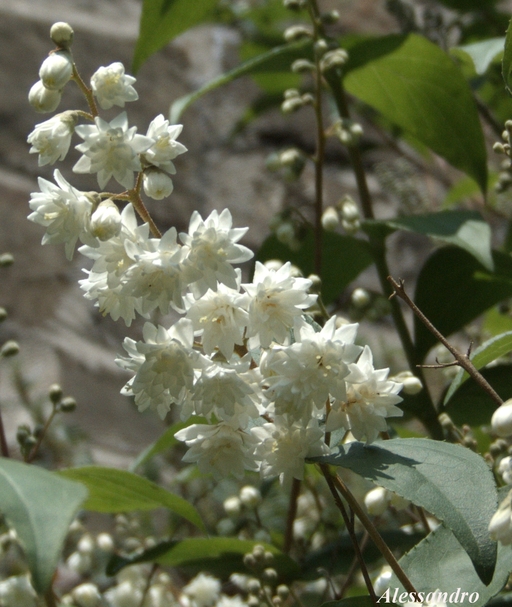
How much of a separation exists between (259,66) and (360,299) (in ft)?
1.27

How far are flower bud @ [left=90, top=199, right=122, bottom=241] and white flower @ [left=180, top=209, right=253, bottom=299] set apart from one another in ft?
0.16

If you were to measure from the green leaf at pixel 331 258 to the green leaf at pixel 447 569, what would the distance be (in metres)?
0.50

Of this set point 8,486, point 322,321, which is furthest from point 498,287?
point 8,486

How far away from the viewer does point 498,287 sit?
1.03 metres

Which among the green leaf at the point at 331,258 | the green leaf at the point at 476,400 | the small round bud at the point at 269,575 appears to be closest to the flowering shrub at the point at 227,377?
the small round bud at the point at 269,575

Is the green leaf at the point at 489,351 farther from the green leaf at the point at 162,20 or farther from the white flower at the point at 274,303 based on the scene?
the green leaf at the point at 162,20

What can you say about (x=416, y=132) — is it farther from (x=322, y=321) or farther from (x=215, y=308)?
(x=215, y=308)

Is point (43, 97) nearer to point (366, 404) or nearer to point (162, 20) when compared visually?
point (366, 404)

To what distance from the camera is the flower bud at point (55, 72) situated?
23.6 inches

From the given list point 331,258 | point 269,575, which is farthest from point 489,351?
point 331,258

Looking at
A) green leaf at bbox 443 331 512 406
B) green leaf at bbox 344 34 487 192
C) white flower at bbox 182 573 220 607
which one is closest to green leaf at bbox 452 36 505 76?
green leaf at bbox 344 34 487 192

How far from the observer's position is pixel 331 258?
43.4 inches

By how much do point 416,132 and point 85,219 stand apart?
0.63 m

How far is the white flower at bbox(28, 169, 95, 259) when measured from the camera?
1.88 ft
